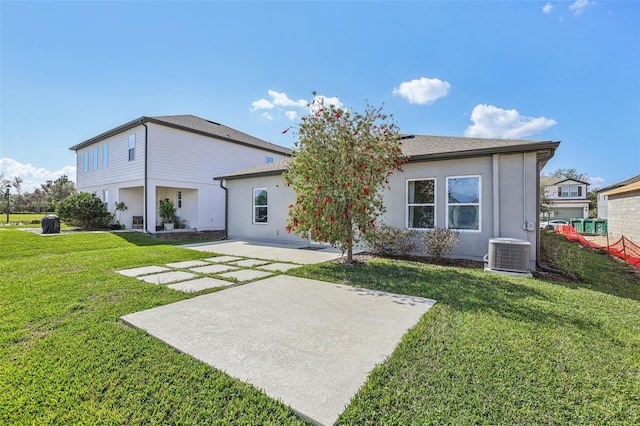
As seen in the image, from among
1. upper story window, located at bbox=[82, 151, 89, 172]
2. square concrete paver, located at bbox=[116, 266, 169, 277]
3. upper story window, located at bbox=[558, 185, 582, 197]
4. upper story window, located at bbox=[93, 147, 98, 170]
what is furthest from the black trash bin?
upper story window, located at bbox=[558, 185, 582, 197]

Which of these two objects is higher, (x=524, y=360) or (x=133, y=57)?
(x=133, y=57)

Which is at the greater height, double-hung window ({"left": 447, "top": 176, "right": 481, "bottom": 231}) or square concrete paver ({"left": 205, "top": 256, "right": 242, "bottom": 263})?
double-hung window ({"left": 447, "top": 176, "right": 481, "bottom": 231})

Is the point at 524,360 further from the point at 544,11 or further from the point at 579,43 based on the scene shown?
the point at 579,43

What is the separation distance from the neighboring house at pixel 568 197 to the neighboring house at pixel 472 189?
38.4 m

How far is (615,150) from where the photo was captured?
75.4 feet

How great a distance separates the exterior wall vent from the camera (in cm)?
604

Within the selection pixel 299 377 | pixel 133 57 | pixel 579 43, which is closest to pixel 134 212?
pixel 133 57

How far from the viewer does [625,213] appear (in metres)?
13.4

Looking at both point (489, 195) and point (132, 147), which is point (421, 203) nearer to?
point (489, 195)

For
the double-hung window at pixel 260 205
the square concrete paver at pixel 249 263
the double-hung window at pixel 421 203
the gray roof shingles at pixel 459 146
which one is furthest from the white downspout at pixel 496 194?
the double-hung window at pixel 260 205

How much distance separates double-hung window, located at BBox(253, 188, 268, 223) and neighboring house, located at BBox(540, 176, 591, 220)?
132 feet

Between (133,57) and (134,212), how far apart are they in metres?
9.60

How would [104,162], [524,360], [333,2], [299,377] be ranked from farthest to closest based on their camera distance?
[104,162] → [333,2] → [524,360] → [299,377]

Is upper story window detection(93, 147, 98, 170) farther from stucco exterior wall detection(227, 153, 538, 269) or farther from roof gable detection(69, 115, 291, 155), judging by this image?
stucco exterior wall detection(227, 153, 538, 269)
